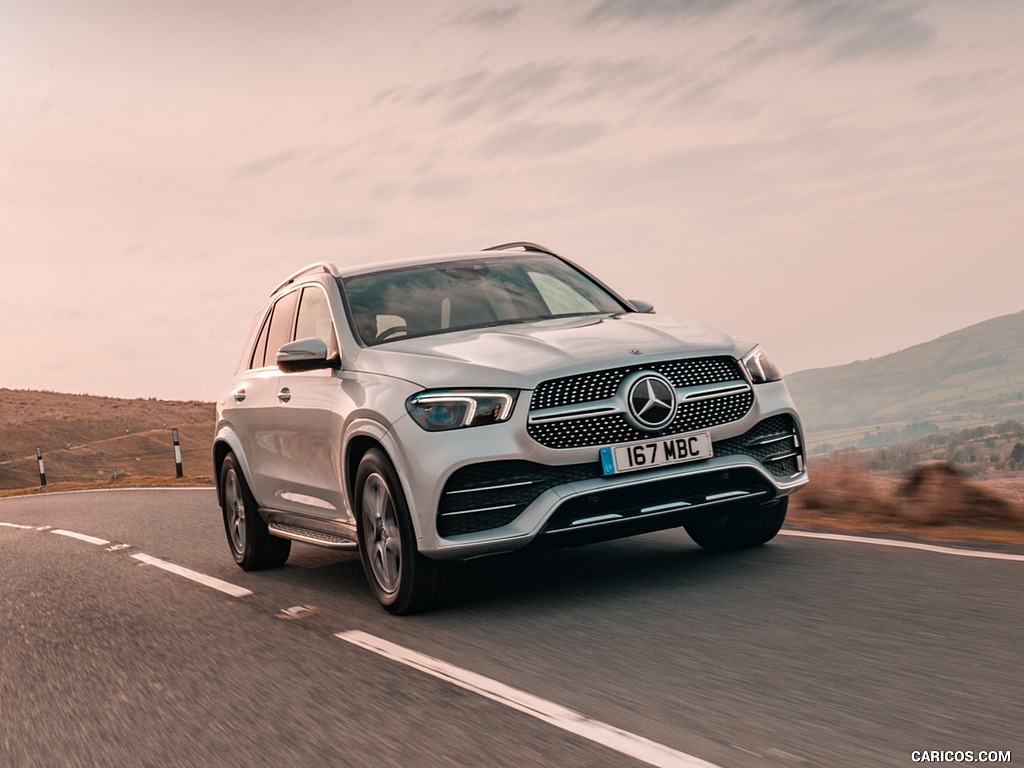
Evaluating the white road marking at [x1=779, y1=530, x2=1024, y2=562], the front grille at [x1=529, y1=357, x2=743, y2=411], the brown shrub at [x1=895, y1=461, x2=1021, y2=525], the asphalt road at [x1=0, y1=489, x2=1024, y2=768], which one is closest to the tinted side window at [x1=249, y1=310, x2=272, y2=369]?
the asphalt road at [x1=0, y1=489, x2=1024, y2=768]

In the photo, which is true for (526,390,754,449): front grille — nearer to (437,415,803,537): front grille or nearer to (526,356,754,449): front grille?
(526,356,754,449): front grille

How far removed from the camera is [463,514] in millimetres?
5672

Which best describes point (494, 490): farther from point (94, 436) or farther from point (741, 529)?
point (94, 436)

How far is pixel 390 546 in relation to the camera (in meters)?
6.12

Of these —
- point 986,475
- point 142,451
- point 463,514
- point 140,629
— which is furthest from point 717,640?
point 142,451

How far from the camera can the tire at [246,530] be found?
8469 millimetres

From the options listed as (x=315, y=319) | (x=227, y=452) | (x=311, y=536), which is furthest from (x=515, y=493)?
(x=227, y=452)

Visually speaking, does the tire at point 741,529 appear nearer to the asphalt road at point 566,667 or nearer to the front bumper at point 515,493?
the asphalt road at point 566,667

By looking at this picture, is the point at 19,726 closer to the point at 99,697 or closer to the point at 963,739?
the point at 99,697

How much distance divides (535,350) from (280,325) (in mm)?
2838

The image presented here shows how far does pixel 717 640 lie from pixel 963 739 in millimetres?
1574

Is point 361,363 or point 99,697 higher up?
point 361,363

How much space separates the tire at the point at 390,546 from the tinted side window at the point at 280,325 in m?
1.97

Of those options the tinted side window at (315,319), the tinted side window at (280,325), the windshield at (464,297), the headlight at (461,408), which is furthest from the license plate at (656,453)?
→ the tinted side window at (280,325)
